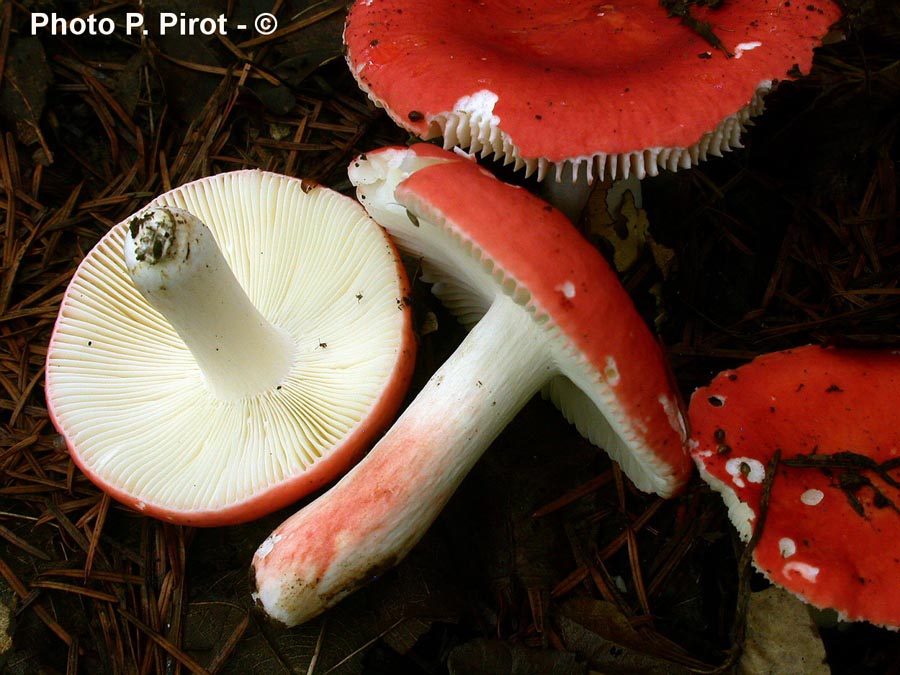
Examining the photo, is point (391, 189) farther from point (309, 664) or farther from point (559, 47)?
point (309, 664)

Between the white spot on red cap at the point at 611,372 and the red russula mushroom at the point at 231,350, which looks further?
the red russula mushroom at the point at 231,350

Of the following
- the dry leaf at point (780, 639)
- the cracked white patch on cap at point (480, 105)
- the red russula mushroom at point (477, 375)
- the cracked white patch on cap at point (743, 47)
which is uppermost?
the cracked white patch on cap at point (480, 105)

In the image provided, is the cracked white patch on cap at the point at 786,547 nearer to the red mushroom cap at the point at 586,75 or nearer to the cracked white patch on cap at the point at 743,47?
the red mushroom cap at the point at 586,75

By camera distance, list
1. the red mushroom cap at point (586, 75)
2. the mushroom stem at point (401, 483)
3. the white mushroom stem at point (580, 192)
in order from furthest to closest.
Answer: the white mushroom stem at point (580, 192) → the mushroom stem at point (401, 483) → the red mushroom cap at point (586, 75)

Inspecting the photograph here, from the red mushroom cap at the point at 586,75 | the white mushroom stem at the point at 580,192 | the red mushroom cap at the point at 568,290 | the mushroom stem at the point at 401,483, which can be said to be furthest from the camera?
the white mushroom stem at the point at 580,192

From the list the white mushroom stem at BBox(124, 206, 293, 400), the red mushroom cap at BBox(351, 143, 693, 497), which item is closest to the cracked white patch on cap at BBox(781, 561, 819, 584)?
the red mushroom cap at BBox(351, 143, 693, 497)

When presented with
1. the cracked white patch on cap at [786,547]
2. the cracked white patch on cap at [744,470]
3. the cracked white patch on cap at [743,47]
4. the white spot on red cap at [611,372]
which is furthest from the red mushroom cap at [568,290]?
the cracked white patch on cap at [743,47]
